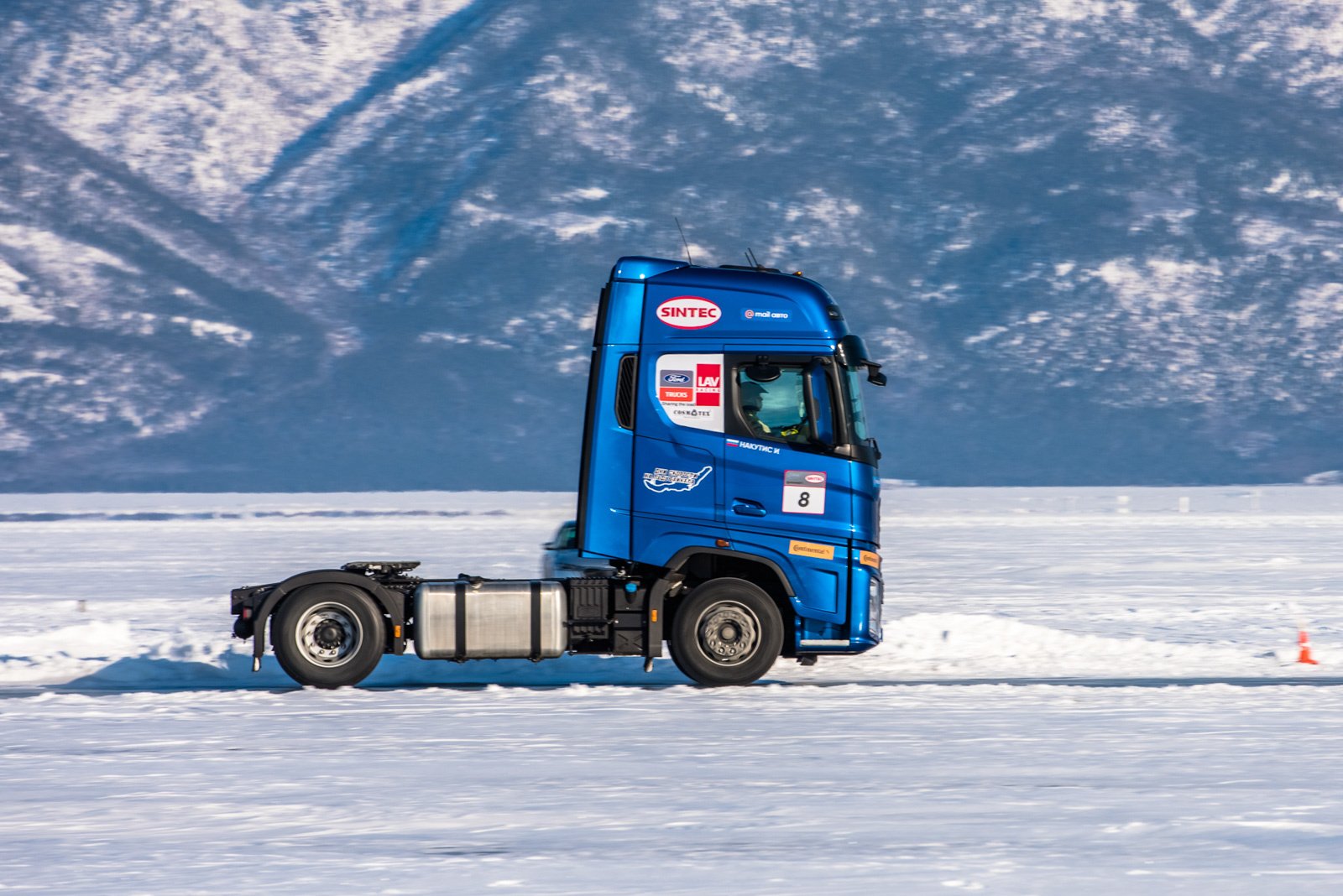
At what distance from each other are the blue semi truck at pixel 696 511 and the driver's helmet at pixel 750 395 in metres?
0.02

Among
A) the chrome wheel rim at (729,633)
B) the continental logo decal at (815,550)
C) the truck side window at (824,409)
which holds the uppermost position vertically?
the truck side window at (824,409)

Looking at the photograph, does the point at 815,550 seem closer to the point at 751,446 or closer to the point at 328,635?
the point at 751,446

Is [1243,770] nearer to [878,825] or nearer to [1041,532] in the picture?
[878,825]

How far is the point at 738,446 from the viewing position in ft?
53.3

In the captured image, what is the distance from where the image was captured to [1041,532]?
5672 cm

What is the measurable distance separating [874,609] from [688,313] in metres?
2.93

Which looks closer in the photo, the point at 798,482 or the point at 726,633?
the point at 798,482

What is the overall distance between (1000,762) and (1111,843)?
246 cm

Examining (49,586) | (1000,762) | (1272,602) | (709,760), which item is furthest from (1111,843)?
(49,586)

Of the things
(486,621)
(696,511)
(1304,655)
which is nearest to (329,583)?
(486,621)

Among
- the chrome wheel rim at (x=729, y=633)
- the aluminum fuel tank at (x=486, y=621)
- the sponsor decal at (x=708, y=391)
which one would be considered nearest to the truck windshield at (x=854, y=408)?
the sponsor decal at (x=708, y=391)

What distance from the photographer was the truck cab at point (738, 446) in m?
16.2

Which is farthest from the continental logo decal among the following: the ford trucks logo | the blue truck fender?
the blue truck fender

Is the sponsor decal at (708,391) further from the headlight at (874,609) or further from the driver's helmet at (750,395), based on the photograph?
the headlight at (874,609)
